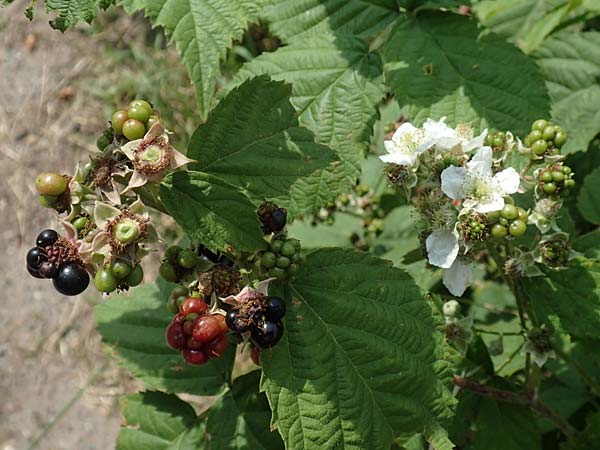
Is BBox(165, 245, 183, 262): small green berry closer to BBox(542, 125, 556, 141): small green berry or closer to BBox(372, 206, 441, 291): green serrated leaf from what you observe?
BBox(542, 125, 556, 141): small green berry

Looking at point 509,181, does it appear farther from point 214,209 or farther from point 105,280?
point 105,280

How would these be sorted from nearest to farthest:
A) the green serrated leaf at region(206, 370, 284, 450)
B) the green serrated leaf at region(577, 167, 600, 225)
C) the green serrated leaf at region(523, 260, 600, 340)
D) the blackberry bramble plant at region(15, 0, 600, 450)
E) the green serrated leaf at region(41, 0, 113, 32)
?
the blackberry bramble plant at region(15, 0, 600, 450)
the green serrated leaf at region(41, 0, 113, 32)
the green serrated leaf at region(523, 260, 600, 340)
the green serrated leaf at region(206, 370, 284, 450)
the green serrated leaf at region(577, 167, 600, 225)

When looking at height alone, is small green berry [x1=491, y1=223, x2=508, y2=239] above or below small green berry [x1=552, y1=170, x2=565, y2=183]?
below

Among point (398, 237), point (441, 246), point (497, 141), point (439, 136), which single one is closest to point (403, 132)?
point (439, 136)

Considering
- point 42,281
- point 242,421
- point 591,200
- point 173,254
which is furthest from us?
point 42,281

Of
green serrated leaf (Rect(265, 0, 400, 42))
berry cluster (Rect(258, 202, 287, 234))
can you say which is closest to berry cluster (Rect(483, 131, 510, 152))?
berry cluster (Rect(258, 202, 287, 234))

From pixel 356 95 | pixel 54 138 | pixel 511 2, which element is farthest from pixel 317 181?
pixel 54 138

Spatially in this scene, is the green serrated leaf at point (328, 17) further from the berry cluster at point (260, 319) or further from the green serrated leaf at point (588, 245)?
the berry cluster at point (260, 319)

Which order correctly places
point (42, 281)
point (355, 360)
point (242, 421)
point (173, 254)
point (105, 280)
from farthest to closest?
1. point (42, 281)
2. point (242, 421)
3. point (355, 360)
4. point (173, 254)
5. point (105, 280)
